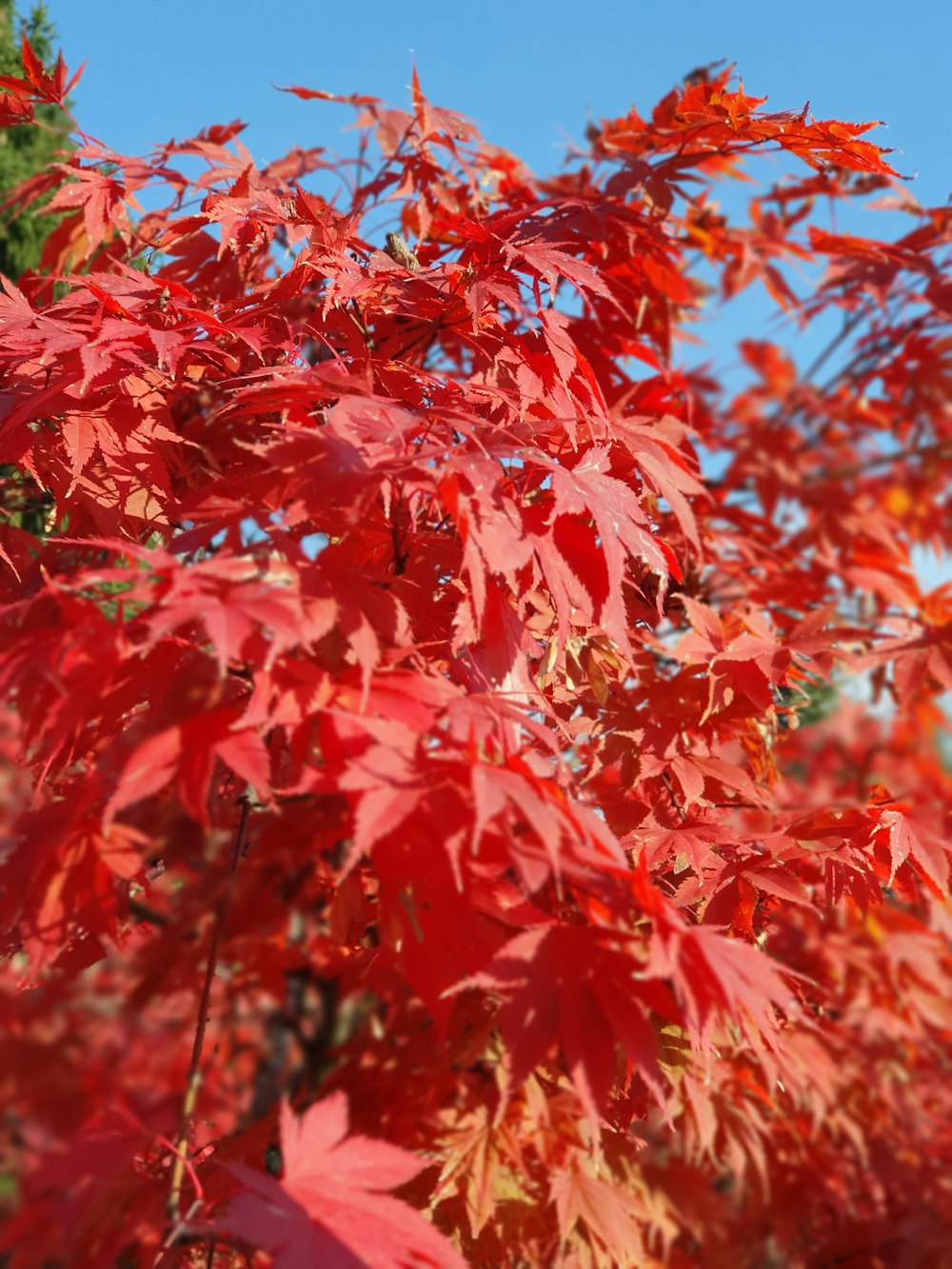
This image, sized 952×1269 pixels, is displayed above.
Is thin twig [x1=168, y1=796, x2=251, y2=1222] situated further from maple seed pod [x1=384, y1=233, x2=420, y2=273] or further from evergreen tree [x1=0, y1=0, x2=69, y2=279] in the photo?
evergreen tree [x1=0, y1=0, x2=69, y2=279]

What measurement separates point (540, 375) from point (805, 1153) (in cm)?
149

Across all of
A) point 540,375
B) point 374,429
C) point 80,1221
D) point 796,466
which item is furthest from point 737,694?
point 796,466

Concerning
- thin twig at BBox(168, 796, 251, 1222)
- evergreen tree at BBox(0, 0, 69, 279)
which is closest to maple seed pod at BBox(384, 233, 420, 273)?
thin twig at BBox(168, 796, 251, 1222)

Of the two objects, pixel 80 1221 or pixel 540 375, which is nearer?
pixel 80 1221

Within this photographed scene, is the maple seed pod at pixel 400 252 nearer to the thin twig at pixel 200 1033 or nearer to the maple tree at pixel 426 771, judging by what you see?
the maple tree at pixel 426 771

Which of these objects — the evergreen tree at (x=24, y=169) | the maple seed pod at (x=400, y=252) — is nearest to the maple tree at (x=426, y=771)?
the maple seed pod at (x=400, y=252)

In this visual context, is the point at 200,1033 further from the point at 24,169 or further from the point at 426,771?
the point at 24,169

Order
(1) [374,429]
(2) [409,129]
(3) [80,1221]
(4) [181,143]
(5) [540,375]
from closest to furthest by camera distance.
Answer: (3) [80,1221] < (1) [374,429] < (5) [540,375] < (4) [181,143] < (2) [409,129]

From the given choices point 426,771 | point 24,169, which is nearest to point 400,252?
point 426,771

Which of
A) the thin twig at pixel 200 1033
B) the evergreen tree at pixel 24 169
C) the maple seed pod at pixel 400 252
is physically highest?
the evergreen tree at pixel 24 169

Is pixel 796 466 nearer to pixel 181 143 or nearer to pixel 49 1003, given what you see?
pixel 181 143

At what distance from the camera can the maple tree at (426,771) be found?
1.88ft

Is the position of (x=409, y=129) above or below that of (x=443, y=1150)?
above

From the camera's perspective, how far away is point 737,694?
1161 mm
